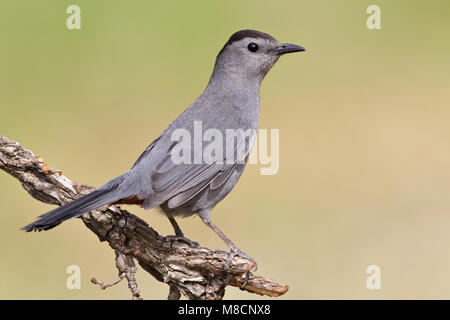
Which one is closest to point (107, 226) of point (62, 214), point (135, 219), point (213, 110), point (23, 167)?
point (135, 219)

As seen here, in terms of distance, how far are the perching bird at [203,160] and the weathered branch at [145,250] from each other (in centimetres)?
16

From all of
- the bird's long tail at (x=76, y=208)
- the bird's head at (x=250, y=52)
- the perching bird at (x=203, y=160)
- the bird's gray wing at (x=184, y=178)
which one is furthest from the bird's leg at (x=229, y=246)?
the bird's head at (x=250, y=52)

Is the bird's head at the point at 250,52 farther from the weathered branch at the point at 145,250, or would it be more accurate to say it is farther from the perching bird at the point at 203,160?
the weathered branch at the point at 145,250

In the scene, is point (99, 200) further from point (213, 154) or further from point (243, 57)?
point (243, 57)

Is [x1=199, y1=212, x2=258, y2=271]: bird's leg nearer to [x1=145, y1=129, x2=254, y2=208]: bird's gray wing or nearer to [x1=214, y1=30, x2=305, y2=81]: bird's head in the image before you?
[x1=145, y1=129, x2=254, y2=208]: bird's gray wing

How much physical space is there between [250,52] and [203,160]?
43.6 inches

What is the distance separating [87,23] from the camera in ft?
30.8

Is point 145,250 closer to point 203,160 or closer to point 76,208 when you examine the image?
point 76,208

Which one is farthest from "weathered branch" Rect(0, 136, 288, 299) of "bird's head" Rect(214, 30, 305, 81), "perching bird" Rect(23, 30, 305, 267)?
"bird's head" Rect(214, 30, 305, 81)

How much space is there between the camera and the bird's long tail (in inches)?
125

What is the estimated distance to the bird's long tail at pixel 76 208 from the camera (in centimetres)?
319

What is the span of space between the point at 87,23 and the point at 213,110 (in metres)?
5.83

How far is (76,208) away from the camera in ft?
10.8

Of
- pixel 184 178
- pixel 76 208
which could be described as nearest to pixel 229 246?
pixel 184 178
